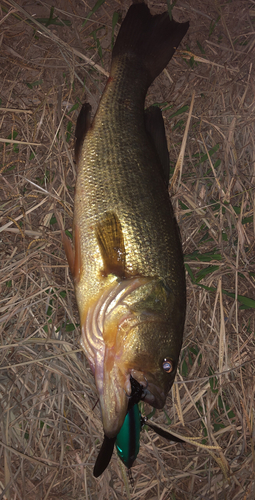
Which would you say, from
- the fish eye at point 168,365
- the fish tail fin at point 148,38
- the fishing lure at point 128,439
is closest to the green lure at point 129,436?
the fishing lure at point 128,439

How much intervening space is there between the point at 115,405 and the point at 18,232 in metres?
1.73

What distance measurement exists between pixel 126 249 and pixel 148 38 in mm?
1877

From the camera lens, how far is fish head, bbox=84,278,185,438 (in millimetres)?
1981

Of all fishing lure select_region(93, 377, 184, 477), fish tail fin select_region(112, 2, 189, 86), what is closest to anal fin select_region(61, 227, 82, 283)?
fishing lure select_region(93, 377, 184, 477)

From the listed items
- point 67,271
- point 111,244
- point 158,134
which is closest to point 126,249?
point 111,244

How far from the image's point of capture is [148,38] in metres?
2.62

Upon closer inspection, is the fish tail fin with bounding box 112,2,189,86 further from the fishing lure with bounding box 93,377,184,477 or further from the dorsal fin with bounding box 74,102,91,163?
the fishing lure with bounding box 93,377,184,477

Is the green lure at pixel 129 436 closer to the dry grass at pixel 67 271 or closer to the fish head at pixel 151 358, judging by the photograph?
the fish head at pixel 151 358

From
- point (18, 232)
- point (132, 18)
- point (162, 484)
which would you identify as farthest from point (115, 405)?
point (132, 18)

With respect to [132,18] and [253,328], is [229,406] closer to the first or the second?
[253,328]

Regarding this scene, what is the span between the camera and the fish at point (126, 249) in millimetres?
2014

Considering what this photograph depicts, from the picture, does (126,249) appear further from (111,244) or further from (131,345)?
(131,345)

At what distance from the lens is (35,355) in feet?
9.27

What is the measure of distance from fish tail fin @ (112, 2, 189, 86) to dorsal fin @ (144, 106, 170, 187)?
0.31 meters
